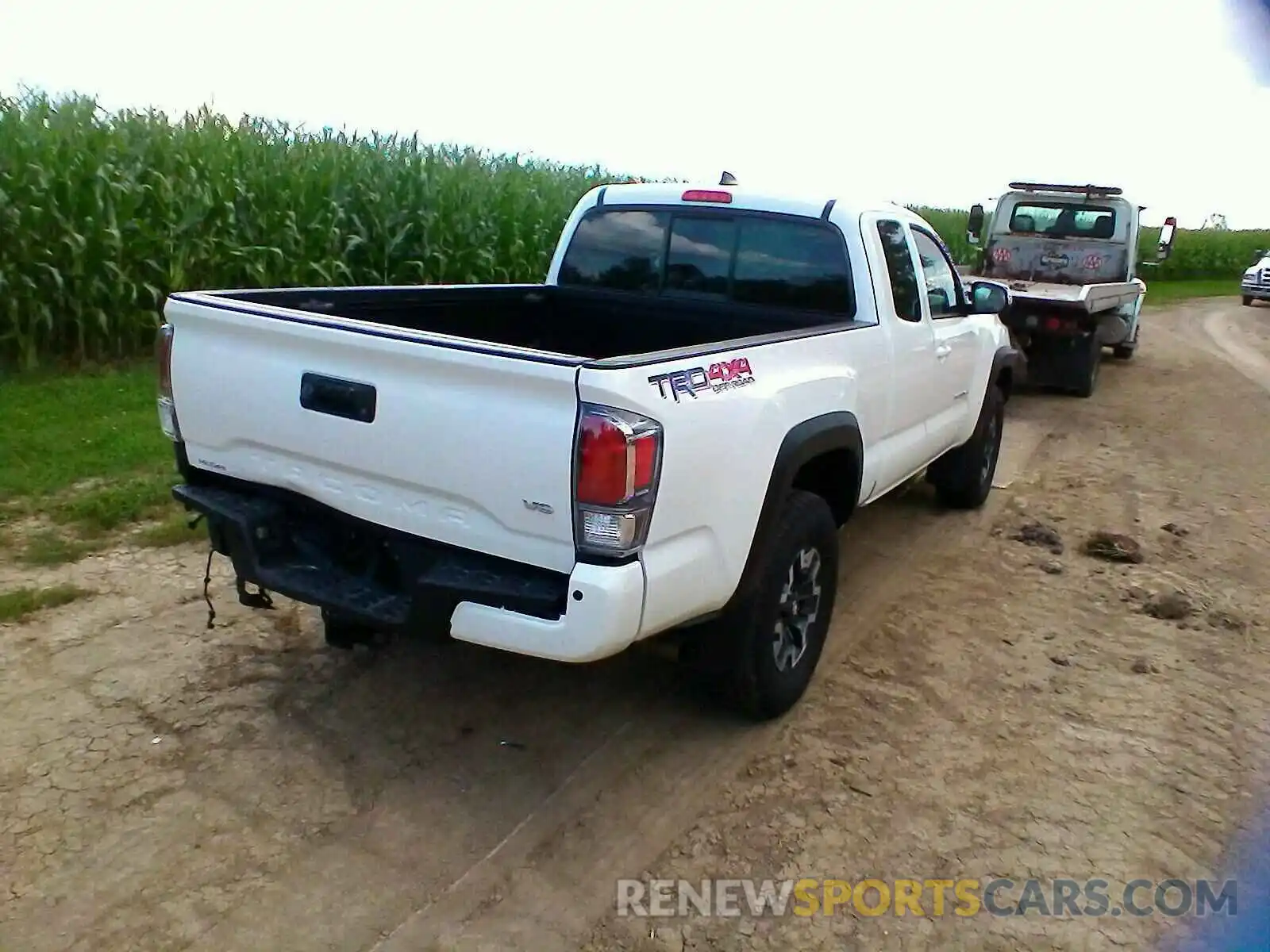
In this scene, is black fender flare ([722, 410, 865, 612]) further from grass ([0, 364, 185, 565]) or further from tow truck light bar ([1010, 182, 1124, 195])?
tow truck light bar ([1010, 182, 1124, 195])

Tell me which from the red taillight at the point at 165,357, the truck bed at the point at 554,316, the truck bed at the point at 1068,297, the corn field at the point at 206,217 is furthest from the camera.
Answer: the truck bed at the point at 1068,297

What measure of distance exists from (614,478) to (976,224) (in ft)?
42.7

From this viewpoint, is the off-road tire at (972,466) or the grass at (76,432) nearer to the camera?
the grass at (76,432)

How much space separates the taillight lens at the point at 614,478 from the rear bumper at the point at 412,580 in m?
0.10

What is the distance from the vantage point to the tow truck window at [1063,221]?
44.4 ft

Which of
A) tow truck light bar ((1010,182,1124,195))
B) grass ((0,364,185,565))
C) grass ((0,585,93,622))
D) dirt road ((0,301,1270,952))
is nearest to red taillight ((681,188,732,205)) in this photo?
dirt road ((0,301,1270,952))

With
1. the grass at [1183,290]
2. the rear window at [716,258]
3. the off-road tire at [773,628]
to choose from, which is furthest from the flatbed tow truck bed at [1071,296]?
the grass at [1183,290]

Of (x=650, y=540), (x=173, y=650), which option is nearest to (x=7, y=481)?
(x=173, y=650)

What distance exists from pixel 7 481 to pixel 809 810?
5.07m

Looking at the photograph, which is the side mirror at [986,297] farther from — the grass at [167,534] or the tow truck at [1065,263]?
the tow truck at [1065,263]

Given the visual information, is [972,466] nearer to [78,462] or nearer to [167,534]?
[167,534]

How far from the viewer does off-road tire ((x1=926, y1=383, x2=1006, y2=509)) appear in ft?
22.0

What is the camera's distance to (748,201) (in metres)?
4.89

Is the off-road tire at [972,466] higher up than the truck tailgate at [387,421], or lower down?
lower down
